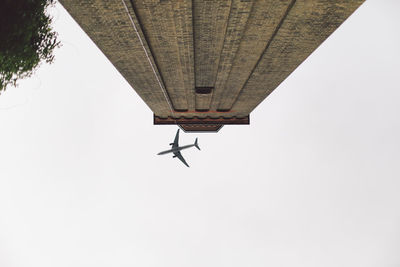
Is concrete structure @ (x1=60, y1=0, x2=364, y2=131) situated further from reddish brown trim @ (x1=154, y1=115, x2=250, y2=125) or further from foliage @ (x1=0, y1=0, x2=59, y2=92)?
reddish brown trim @ (x1=154, y1=115, x2=250, y2=125)

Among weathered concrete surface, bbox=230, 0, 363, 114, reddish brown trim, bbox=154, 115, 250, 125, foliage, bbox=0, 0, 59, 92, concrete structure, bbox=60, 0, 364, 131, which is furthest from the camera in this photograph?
reddish brown trim, bbox=154, 115, 250, 125

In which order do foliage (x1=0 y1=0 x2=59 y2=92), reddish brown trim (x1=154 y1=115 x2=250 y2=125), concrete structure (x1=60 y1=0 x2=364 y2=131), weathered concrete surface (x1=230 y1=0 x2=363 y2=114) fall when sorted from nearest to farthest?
foliage (x1=0 y1=0 x2=59 y2=92) < weathered concrete surface (x1=230 y1=0 x2=363 y2=114) < concrete structure (x1=60 y1=0 x2=364 y2=131) < reddish brown trim (x1=154 y1=115 x2=250 y2=125)

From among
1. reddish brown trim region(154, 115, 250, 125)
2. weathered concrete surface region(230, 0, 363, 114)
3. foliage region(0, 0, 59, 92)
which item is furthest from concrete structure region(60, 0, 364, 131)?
reddish brown trim region(154, 115, 250, 125)

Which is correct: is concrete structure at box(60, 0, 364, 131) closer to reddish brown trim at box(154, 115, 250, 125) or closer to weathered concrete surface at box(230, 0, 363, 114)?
weathered concrete surface at box(230, 0, 363, 114)

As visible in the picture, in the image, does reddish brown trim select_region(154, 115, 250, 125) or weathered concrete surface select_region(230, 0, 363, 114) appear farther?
reddish brown trim select_region(154, 115, 250, 125)

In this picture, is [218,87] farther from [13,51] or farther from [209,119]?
[13,51]

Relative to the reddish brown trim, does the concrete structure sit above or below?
above

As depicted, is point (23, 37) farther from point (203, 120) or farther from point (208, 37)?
point (203, 120)
